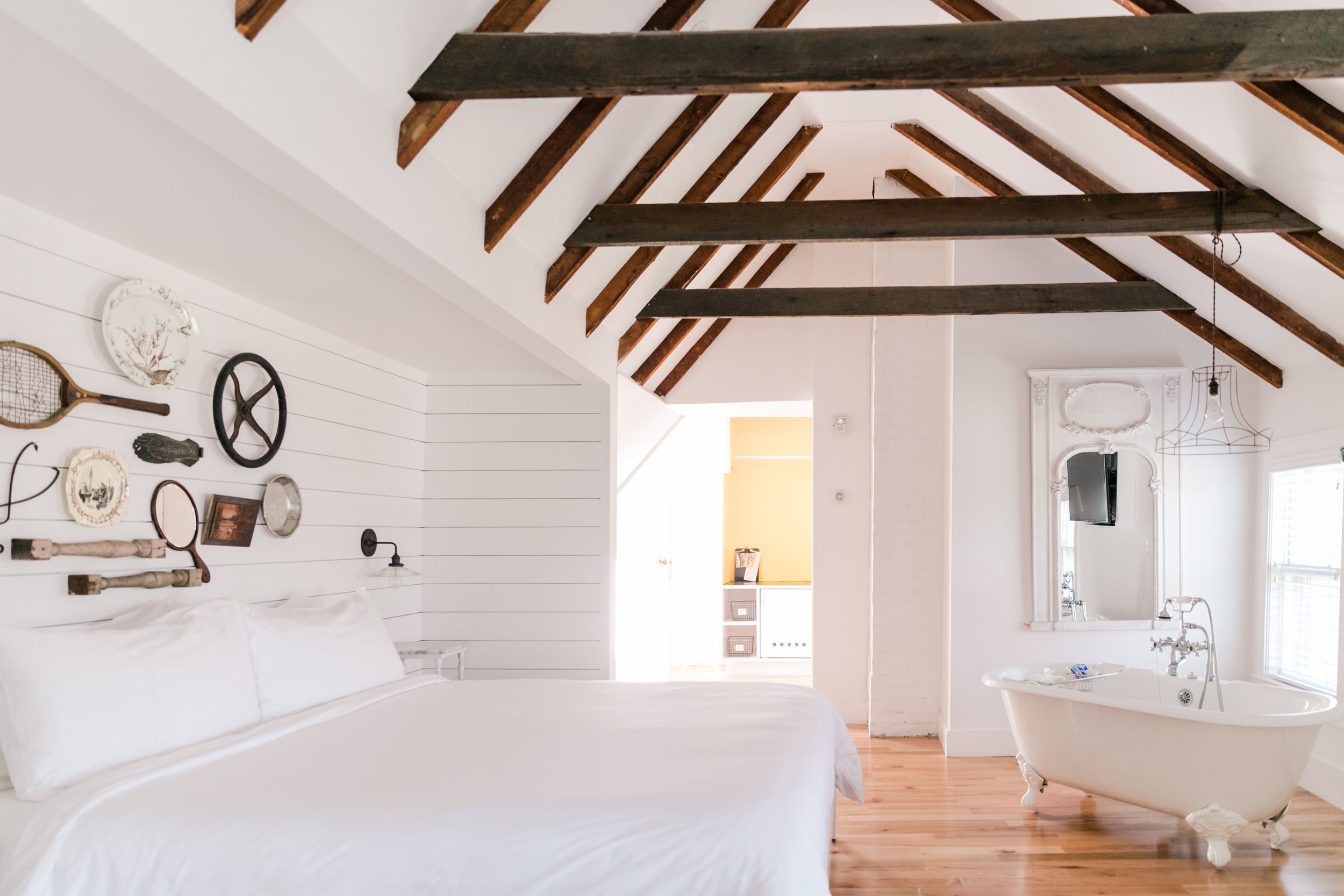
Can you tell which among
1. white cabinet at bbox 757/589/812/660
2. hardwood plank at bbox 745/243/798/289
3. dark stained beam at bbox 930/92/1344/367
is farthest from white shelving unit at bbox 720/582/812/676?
dark stained beam at bbox 930/92/1344/367

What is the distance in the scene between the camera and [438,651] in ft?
15.5

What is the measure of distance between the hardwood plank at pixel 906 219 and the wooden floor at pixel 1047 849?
97.7 inches

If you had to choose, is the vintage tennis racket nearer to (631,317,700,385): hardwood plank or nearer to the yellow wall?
(631,317,700,385): hardwood plank

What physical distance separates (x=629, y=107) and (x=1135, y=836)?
3749 mm

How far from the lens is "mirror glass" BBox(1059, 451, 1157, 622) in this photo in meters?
5.41

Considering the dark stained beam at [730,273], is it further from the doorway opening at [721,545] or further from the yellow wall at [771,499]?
the yellow wall at [771,499]

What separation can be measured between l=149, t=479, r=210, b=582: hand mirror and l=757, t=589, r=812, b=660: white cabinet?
543 cm

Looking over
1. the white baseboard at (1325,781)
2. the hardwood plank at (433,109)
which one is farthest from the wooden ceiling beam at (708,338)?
the white baseboard at (1325,781)

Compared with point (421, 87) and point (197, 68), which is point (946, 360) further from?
point (197, 68)

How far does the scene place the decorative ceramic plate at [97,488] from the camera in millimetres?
2815

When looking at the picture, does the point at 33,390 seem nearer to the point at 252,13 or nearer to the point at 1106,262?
the point at 252,13

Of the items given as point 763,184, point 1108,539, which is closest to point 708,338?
point 763,184

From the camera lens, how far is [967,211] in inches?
154

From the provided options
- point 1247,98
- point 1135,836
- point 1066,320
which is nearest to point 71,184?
point 1247,98
